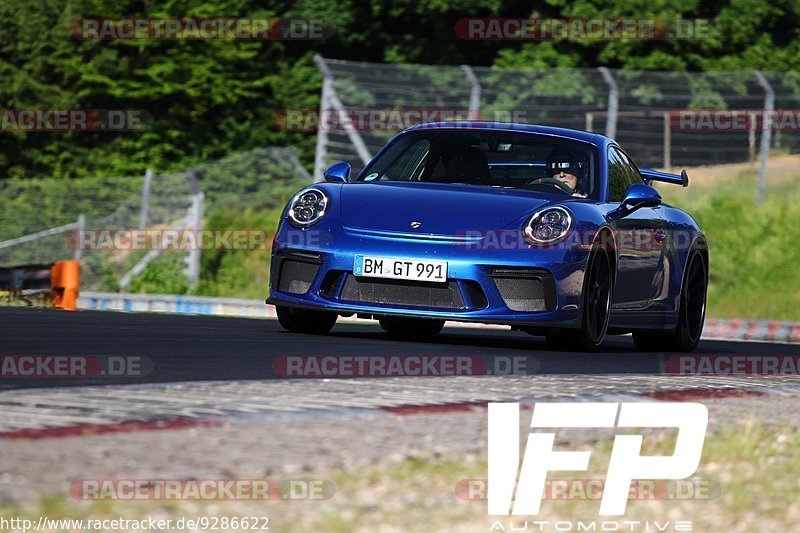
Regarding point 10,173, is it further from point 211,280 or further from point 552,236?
point 552,236

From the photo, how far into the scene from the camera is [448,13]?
114ft

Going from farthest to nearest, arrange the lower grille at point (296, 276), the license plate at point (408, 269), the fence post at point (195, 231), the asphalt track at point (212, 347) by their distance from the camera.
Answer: the fence post at point (195, 231)
the lower grille at point (296, 276)
the license plate at point (408, 269)
the asphalt track at point (212, 347)

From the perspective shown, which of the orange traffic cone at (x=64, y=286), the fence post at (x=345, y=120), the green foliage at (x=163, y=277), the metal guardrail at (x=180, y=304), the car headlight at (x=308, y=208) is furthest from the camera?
the fence post at (x=345, y=120)

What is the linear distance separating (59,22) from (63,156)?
3.11 meters

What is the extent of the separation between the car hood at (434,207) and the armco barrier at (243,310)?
322 inches

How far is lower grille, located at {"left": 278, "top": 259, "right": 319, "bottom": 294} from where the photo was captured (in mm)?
9086

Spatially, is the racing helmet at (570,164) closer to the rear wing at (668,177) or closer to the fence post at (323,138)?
the rear wing at (668,177)

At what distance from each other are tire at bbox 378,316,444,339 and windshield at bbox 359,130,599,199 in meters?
1.23

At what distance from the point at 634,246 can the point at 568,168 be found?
0.62 m

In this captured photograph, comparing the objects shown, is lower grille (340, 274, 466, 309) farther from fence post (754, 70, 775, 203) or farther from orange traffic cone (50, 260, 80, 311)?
fence post (754, 70, 775, 203)

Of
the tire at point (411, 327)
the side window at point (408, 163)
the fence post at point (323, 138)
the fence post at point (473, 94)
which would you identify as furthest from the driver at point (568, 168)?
the fence post at point (473, 94)

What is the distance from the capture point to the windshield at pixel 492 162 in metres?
9.95

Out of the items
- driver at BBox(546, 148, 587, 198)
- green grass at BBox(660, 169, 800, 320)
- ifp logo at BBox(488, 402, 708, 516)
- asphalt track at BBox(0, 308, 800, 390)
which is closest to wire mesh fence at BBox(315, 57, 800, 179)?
green grass at BBox(660, 169, 800, 320)

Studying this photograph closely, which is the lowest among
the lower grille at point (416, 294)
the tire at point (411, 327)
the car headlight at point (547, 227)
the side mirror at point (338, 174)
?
the tire at point (411, 327)
